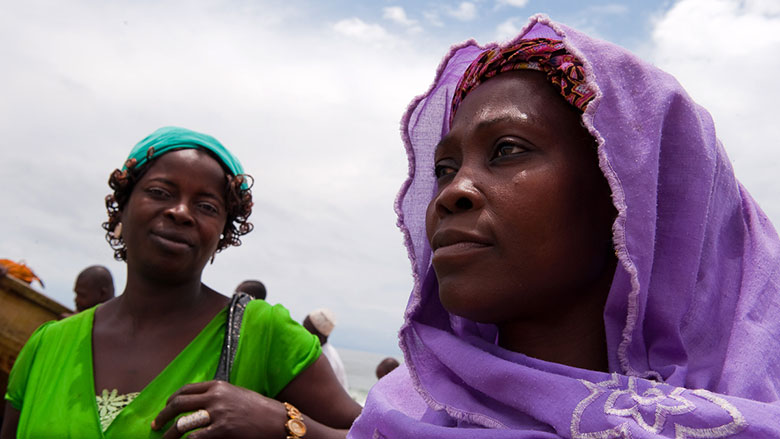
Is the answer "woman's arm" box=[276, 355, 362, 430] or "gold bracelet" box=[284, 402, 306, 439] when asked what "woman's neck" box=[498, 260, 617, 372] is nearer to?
"gold bracelet" box=[284, 402, 306, 439]

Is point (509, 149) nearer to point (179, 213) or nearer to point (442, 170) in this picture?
point (442, 170)

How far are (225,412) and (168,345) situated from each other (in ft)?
2.00

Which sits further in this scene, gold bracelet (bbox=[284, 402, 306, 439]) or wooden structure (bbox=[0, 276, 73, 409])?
wooden structure (bbox=[0, 276, 73, 409])

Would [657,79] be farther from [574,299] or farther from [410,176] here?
[410,176]

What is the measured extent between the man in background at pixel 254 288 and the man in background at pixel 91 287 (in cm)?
152

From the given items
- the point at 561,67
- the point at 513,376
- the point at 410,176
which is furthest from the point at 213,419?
the point at 561,67

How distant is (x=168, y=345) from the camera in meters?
2.95

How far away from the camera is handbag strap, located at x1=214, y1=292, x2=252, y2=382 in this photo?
2.80m

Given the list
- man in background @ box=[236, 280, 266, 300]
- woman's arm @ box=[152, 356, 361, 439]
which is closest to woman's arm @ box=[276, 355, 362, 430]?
woman's arm @ box=[152, 356, 361, 439]

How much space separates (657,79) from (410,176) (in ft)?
2.82

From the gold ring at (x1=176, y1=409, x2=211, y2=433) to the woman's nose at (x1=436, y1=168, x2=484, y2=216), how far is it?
1.24m

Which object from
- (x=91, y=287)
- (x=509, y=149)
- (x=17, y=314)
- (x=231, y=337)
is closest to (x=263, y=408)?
(x=231, y=337)

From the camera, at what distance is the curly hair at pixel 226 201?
10.4 feet

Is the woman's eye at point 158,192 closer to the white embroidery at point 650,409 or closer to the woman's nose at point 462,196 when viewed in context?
the woman's nose at point 462,196
